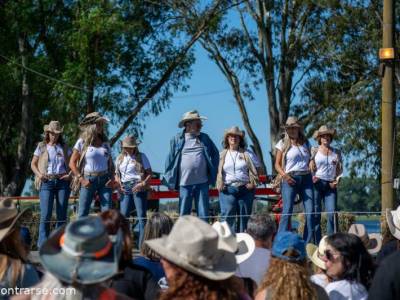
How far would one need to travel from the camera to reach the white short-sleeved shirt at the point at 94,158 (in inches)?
444

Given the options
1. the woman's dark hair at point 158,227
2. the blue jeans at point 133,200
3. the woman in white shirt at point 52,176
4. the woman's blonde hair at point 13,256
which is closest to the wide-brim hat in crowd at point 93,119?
the woman in white shirt at point 52,176

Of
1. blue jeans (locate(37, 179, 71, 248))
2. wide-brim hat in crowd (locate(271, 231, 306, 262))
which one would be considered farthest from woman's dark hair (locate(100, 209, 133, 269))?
blue jeans (locate(37, 179, 71, 248))

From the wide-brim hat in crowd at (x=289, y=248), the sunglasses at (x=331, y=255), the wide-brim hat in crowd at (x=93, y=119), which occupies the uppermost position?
the wide-brim hat in crowd at (x=93, y=119)

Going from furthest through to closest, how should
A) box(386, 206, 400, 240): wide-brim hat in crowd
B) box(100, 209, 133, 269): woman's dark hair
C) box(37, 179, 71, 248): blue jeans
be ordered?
1. box(37, 179, 71, 248): blue jeans
2. box(386, 206, 400, 240): wide-brim hat in crowd
3. box(100, 209, 133, 269): woman's dark hair

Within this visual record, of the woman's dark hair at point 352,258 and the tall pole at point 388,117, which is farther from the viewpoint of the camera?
the tall pole at point 388,117

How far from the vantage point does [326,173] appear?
1155 centimetres

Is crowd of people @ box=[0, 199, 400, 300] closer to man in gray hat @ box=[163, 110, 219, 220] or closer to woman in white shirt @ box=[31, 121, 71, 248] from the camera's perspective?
man in gray hat @ box=[163, 110, 219, 220]

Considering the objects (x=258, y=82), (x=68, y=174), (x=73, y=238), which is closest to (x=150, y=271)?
(x=73, y=238)

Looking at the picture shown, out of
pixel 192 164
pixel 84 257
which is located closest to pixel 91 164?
pixel 192 164

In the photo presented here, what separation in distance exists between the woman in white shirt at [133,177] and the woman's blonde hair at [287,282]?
20.3 ft

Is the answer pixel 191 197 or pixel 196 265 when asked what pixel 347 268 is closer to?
pixel 196 265

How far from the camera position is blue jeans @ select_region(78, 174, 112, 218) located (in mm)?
11266

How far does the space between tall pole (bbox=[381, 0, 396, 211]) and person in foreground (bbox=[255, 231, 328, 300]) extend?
789 centimetres

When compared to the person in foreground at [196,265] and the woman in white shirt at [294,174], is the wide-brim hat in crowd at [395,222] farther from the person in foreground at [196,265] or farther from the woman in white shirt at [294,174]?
the woman in white shirt at [294,174]
